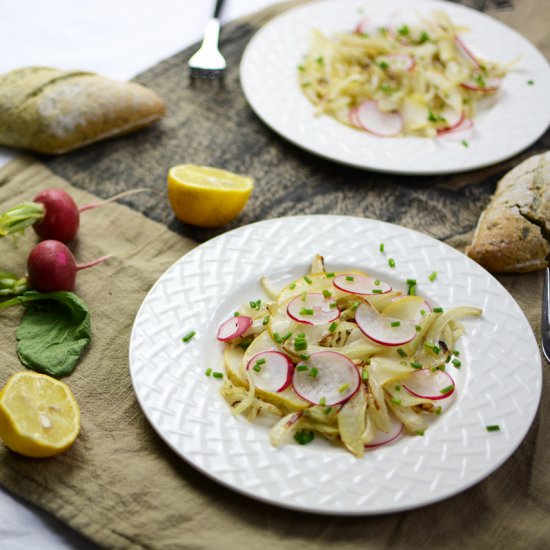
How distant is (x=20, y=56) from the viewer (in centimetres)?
377

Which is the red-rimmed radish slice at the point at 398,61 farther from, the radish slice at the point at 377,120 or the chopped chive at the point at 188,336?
the chopped chive at the point at 188,336

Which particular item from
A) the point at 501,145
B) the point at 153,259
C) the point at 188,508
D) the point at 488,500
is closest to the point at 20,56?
the point at 153,259

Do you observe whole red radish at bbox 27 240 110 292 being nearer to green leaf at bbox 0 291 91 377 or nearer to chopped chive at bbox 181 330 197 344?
green leaf at bbox 0 291 91 377

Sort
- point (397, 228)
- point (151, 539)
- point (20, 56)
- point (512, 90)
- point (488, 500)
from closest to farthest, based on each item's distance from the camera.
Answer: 1. point (151, 539)
2. point (488, 500)
3. point (397, 228)
4. point (512, 90)
5. point (20, 56)

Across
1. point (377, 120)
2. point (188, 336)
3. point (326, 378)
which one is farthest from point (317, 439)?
point (377, 120)

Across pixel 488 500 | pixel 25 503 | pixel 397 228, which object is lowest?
pixel 25 503

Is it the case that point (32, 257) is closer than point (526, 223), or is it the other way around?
point (32, 257)

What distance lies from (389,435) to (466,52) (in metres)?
2.29

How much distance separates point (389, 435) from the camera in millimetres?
2016

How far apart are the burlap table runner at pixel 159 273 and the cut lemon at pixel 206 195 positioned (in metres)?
0.10

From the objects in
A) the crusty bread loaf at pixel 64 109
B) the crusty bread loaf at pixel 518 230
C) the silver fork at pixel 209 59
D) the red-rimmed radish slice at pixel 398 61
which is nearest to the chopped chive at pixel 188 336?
the crusty bread loaf at pixel 518 230

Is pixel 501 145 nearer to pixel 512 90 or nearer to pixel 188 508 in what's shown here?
pixel 512 90

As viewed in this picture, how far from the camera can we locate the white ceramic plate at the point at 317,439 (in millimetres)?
1876

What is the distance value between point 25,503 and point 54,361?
464 mm
